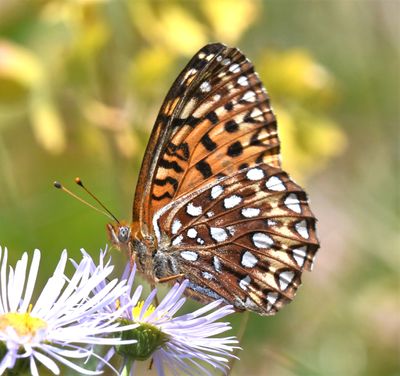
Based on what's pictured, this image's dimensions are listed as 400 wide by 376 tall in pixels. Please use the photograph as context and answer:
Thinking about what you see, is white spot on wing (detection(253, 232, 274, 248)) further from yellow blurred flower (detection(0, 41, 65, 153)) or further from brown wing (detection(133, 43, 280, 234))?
yellow blurred flower (detection(0, 41, 65, 153))

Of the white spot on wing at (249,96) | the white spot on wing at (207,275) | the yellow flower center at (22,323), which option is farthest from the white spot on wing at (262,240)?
the yellow flower center at (22,323)

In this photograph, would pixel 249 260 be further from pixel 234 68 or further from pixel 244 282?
pixel 234 68

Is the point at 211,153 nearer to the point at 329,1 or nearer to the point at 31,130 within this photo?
the point at 31,130

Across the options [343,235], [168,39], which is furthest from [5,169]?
[343,235]

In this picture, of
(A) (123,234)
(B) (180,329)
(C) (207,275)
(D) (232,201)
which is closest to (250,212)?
(D) (232,201)

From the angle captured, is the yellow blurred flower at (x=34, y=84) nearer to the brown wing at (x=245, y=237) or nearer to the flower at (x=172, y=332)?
the brown wing at (x=245, y=237)

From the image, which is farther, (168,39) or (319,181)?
(319,181)

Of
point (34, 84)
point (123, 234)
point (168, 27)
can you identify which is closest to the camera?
point (123, 234)
